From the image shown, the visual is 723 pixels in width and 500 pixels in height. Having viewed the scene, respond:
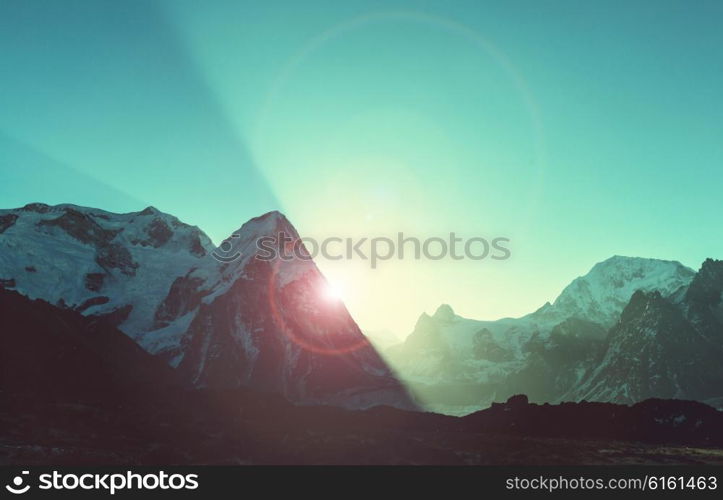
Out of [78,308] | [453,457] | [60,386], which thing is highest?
[78,308]

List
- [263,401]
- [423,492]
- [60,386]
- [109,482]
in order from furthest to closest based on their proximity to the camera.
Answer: [263,401] → [60,386] → [423,492] → [109,482]

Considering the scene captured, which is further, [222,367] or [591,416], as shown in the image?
[222,367]

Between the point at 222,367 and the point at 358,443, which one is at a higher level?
the point at 222,367

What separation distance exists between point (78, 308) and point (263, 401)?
110m

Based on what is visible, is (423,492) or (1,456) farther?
(1,456)

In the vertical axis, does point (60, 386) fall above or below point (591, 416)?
above

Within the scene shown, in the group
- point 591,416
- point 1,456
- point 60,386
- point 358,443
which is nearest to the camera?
point 1,456

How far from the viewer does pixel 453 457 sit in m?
68.8

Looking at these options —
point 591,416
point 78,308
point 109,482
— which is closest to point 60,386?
point 109,482

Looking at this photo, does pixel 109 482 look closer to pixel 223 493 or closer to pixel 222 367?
pixel 223 493

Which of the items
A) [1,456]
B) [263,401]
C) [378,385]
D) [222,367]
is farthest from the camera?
[378,385]

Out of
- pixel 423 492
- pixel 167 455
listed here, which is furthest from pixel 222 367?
pixel 423 492

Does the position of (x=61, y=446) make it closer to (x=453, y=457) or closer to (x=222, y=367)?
(x=453, y=457)

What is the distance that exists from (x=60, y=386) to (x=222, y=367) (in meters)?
87.5
